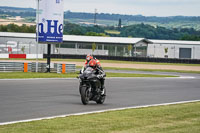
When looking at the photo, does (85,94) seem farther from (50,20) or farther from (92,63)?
(50,20)

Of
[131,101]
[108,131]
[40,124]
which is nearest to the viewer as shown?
[108,131]

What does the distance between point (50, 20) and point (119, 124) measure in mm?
24689

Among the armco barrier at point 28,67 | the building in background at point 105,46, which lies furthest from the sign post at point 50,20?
the building in background at point 105,46

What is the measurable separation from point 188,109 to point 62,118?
4.36 metres

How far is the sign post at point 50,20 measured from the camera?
3422 centimetres

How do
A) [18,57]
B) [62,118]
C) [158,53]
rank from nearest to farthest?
1. [62,118]
2. [18,57]
3. [158,53]

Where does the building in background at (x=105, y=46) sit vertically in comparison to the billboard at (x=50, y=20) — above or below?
below

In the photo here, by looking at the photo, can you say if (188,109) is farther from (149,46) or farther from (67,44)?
(149,46)

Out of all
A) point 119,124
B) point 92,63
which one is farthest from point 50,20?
point 119,124

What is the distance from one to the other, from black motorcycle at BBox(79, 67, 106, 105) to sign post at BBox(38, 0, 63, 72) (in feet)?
63.4

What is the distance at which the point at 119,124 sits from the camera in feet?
34.3

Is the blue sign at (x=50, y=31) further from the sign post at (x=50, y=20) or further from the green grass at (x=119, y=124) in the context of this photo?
the green grass at (x=119, y=124)

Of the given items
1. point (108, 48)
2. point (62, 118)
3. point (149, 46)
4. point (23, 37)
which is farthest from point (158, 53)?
point (62, 118)

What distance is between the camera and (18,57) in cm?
5997
